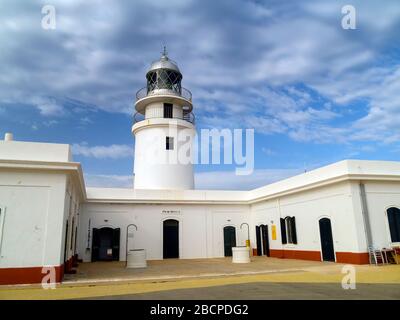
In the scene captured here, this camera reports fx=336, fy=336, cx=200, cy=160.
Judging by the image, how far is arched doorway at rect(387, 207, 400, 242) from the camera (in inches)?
528

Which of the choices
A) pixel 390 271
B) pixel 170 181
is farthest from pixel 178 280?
pixel 170 181

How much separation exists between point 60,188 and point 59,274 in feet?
8.20

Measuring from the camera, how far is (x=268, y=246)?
1909 centimetres

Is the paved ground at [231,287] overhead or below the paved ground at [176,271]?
below

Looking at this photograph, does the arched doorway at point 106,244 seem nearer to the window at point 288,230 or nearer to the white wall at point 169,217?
the white wall at point 169,217

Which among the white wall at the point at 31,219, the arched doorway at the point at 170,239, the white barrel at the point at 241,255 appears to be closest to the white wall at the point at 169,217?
the arched doorway at the point at 170,239

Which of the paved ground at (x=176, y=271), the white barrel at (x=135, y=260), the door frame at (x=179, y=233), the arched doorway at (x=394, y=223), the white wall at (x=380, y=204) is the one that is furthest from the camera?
the door frame at (x=179, y=233)

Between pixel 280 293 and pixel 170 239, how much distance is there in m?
13.0

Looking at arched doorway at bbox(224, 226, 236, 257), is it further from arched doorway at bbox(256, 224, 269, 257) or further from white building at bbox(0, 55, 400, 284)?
arched doorway at bbox(256, 224, 269, 257)

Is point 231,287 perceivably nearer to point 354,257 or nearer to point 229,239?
point 354,257

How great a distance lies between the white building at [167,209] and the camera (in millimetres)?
9820

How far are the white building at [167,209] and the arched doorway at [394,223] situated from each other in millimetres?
40

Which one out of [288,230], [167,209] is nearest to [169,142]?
[167,209]
